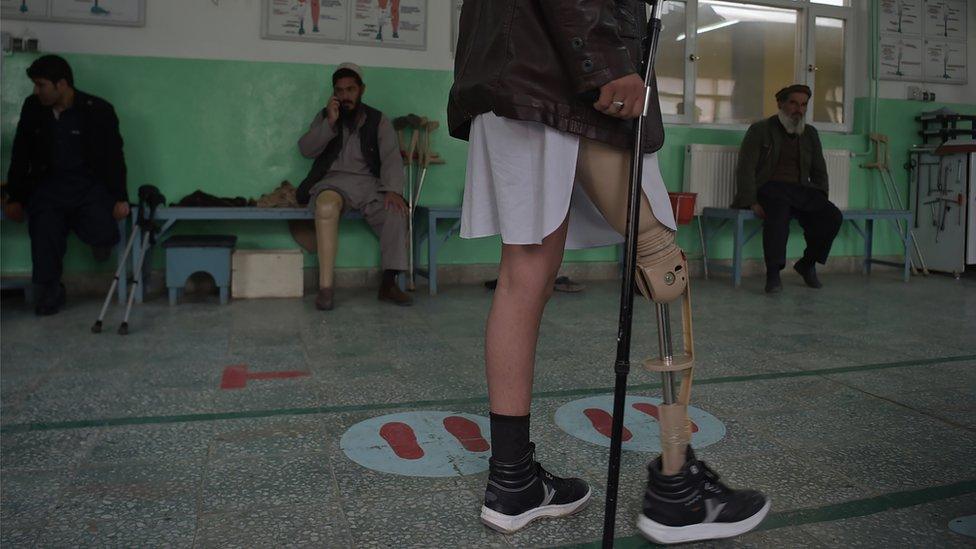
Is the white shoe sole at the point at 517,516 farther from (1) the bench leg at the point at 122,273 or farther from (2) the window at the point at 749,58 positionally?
(2) the window at the point at 749,58

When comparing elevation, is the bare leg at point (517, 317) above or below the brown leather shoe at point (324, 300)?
above

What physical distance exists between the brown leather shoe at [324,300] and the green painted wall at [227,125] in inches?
32.3


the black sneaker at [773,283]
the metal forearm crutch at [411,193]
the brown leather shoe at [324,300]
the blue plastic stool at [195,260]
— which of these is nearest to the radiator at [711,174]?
the black sneaker at [773,283]

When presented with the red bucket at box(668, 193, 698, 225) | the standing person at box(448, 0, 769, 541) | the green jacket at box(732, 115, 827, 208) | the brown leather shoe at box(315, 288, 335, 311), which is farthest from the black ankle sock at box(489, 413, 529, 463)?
the green jacket at box(732, 115, 827, 208)

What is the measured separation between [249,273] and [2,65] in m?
1.78

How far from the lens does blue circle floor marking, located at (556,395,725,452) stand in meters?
1.98

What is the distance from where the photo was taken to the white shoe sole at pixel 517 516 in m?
1.45

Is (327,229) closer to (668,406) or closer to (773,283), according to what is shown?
(773,283)

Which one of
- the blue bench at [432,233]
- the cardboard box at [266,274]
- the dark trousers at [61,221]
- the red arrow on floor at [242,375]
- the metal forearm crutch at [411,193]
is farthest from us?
the metal forearm crutch at [411,193]

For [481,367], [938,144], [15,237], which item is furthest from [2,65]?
[938,144]

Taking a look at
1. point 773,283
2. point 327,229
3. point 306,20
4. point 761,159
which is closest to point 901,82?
point 761,159

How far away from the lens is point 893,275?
604 centimetres

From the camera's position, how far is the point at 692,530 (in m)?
1.42

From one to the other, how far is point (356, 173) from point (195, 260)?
1.02 m
